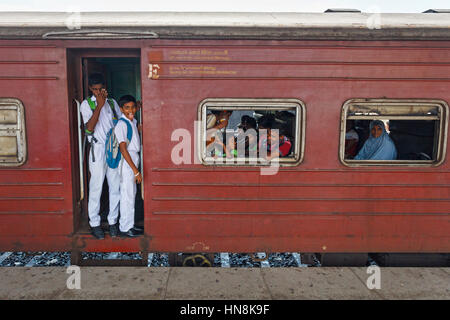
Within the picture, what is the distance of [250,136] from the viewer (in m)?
3.46

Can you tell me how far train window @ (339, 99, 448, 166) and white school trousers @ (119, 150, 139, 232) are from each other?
8.24ft

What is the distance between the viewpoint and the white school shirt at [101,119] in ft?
11.4

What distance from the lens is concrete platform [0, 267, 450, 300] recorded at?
3084mm

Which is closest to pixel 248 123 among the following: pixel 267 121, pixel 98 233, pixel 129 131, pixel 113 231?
pixel 267 121

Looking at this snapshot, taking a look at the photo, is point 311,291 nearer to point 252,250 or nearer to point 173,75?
point 252,250

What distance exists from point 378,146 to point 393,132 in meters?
0.74

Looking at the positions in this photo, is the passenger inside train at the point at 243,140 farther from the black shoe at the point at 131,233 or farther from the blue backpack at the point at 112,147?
the black shoe at the point at 131,233

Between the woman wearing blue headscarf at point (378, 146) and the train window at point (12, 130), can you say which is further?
the woman wearing blue headscarf at point (378, 146)

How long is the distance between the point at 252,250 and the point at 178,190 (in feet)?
3.74

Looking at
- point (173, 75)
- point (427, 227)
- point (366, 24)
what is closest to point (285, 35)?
point (366, 24)

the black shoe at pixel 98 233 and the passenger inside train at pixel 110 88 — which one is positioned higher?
the passenger inside train at pixel 110 88

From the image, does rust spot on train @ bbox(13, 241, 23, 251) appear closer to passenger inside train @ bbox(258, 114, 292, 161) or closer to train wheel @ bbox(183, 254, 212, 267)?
train wheel @ bbox(183, 254, 212, 267)

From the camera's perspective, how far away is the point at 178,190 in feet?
11.3

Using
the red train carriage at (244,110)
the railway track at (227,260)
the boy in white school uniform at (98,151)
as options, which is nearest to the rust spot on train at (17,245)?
the red train carriage at (244,110)
